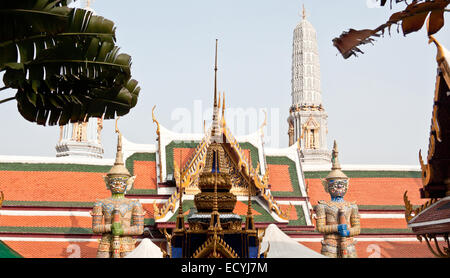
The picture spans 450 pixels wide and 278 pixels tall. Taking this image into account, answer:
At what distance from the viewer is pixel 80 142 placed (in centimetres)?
3136

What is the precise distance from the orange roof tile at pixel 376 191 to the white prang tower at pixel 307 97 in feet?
67.4

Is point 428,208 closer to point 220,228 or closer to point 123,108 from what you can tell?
point 220,228

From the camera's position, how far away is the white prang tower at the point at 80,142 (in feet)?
102

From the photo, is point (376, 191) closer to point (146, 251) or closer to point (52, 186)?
point (52, 186)

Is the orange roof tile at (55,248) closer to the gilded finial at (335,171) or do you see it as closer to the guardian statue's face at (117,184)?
the guardian statue's face at (117,184)

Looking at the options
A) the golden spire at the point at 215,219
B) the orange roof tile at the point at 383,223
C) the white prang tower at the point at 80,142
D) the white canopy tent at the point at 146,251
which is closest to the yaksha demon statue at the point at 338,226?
the orange roof tile at the point at 383,223

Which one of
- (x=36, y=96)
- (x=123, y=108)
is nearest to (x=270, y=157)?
(x=123, y=108)

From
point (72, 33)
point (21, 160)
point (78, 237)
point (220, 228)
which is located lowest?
point (78, 237)

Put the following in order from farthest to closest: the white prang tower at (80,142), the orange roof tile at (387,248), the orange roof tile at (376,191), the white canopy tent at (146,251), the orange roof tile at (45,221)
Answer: the white prang tower at (80,142)
the orange roof tile at (376,191)
the orange roof tile at (387,248)
the orange roof tile at (45,221)
the white canopy tent at (146,251)

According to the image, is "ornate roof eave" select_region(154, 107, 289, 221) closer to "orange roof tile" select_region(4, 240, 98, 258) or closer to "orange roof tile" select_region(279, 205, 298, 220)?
"orange roof tile" select_region(279, 205, 298, 220)

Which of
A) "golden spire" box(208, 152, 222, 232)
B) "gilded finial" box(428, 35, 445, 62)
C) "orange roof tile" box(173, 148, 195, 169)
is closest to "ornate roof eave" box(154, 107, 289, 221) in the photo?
"orange roof tile" box(173, 148, 195, 169)

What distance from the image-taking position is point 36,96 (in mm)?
6863
